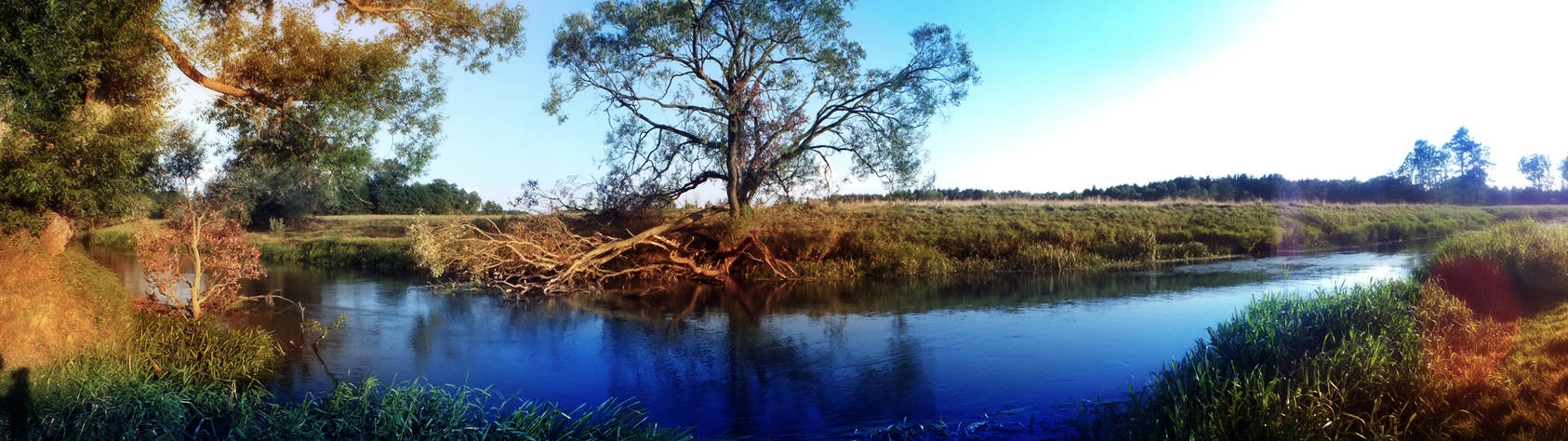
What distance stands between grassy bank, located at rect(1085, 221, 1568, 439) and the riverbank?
15013 millimetres

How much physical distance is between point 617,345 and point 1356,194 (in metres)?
57.9

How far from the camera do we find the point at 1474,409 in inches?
257

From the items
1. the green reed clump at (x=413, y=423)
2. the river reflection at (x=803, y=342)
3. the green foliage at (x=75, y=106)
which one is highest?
the green foliage at (x=75, y=106)

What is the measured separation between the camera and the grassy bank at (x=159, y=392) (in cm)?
675

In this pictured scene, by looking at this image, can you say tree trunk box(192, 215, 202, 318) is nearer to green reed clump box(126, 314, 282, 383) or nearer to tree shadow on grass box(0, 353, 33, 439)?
green reed clump box(126, 314, 282, 383)

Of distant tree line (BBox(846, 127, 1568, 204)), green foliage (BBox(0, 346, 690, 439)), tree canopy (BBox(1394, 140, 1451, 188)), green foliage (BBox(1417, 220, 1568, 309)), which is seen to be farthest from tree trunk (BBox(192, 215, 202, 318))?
tree canopy (BBox(1394, 140, 1451, 188))

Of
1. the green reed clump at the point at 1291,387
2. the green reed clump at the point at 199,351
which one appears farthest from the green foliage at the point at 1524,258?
the green reed clump at the point at 199,351

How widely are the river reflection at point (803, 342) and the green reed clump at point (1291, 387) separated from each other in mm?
1426

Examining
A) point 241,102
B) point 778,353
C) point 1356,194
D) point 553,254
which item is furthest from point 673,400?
point 1356,194

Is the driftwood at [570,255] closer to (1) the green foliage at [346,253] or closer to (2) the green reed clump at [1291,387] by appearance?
(1) the green foliage at [346,253]

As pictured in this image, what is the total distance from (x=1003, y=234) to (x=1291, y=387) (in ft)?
69.9

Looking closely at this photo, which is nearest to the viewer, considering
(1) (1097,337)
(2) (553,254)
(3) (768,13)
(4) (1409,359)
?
(4) (1409,359)

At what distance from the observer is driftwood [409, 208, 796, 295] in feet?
70.5

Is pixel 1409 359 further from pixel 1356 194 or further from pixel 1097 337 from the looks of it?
pixel 1356 194
